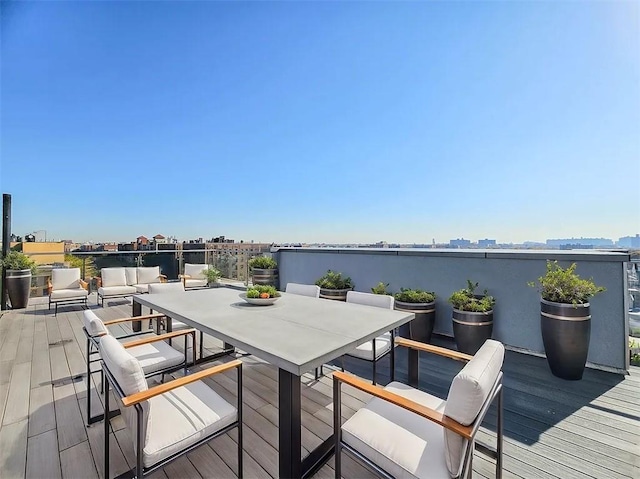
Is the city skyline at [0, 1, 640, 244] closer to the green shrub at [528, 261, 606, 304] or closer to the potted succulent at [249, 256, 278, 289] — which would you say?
the green shrub at [528, 261, 606, 304]

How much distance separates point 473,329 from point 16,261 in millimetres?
8357

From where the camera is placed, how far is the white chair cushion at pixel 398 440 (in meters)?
1.11

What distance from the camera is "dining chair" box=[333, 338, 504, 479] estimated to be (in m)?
1.04

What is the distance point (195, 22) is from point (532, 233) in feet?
31.8

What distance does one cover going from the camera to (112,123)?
7.01m

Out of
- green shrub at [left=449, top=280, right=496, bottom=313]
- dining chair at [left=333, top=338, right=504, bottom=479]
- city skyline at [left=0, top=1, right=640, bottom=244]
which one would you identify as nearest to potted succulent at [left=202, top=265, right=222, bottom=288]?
city skyline at [left=0, top=1, right=640, bottom=244]

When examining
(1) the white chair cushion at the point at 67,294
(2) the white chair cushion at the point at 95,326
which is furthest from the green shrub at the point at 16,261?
(2) the white chair cushion at the point at 95,326

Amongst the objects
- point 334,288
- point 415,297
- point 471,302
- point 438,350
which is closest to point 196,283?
point 334,288

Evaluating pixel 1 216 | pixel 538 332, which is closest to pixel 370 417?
pixel 538 332

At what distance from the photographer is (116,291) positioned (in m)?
5.73

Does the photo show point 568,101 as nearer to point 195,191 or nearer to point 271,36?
point 271,36

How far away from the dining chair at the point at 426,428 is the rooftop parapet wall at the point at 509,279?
8.46ft

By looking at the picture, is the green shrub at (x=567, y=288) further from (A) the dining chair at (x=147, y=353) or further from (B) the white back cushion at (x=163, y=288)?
(B) the white back cushion at (x=163, y=288)

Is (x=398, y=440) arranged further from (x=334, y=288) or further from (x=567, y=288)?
(x=334, y=288)
